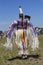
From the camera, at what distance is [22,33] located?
13656mm

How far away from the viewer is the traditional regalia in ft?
44.3

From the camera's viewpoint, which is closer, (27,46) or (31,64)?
(31,64)

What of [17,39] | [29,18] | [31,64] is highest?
[29,18]

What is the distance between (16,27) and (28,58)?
1440mm

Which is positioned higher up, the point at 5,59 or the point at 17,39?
the point at 17,39

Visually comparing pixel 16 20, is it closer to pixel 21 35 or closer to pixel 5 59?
pixel 21 35

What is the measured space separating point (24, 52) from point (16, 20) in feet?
4.82

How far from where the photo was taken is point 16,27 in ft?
44.6

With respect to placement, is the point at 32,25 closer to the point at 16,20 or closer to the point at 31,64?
the point at 16,20

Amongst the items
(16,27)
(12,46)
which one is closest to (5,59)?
(12,46)

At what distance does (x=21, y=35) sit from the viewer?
13.7 metres

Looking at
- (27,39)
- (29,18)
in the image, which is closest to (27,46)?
(27,39)

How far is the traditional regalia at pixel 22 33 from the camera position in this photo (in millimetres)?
13490

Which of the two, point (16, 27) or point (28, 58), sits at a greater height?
point (16, 27)
